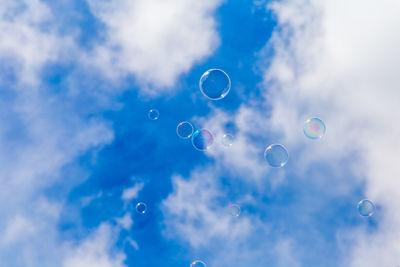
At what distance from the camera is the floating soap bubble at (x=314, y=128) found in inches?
717

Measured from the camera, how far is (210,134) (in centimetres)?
1966

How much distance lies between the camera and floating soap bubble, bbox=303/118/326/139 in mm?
18216

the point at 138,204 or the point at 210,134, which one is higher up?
the point at 210,134

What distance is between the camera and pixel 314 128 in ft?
61.1

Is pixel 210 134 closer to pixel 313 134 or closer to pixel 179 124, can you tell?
pixel 179 124

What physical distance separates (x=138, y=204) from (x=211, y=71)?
1218cm

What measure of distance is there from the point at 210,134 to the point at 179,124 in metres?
2.94

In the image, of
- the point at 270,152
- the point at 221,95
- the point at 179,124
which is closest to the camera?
the point at 221,95

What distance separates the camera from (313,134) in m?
18.3

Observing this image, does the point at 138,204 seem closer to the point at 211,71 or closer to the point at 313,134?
the point at 211,71

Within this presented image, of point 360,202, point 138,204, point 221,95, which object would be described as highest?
point 221,95

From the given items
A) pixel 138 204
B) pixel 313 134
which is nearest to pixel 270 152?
pixel 313 134

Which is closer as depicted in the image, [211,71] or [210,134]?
[211,71]

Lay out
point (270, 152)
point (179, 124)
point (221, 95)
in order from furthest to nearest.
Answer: point (179, 124)
point (270, 152)
point (221, 95)
